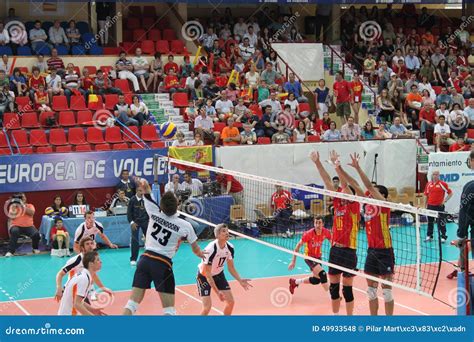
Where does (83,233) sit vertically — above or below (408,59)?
below

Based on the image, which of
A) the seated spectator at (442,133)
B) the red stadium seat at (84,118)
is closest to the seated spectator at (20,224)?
the red stadium seat at (84,118)

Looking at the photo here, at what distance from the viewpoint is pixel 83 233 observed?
1622 centimetres

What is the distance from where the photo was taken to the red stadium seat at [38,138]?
22.8 m

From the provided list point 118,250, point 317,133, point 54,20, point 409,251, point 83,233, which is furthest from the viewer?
point 54,20

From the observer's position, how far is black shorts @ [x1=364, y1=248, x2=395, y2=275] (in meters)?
12.4

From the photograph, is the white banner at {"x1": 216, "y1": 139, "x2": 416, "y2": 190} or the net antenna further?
the white banner at {"x1": 216, "y1": 139, "x2": 416, "y2": 190}

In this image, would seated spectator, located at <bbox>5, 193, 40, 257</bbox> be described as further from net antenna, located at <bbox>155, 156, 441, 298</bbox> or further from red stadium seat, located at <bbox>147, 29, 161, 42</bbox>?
red stadium seat, located at <bbox>147, 29, 161, 42</bbox>

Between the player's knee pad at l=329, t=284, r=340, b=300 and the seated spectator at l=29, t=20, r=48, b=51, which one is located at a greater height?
the seated spectator at l=29, t=20, r=48, b=51

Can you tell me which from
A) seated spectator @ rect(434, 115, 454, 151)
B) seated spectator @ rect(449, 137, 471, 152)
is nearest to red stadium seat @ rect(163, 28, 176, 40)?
seated spectator @ rect(434, 115, 454, 151)

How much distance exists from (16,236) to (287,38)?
49.3 ft

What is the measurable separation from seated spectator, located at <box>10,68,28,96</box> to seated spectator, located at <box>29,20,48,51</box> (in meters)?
2.49

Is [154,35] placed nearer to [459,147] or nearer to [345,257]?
[459,147]

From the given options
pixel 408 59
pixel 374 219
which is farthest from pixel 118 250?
pixel 408 59

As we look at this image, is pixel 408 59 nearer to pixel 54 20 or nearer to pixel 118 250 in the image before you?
pixel 54 20
